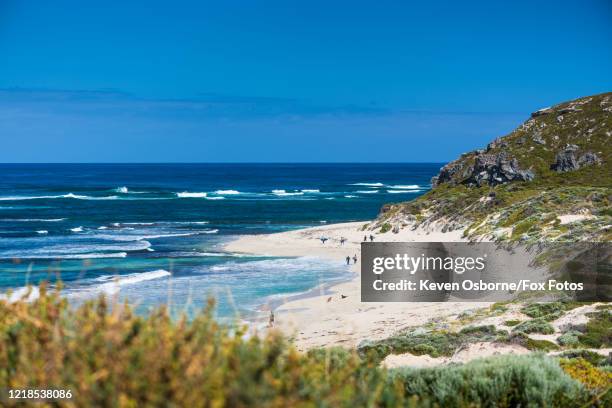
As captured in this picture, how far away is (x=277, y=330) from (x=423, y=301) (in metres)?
21.6

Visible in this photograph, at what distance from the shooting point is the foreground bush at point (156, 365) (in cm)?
366

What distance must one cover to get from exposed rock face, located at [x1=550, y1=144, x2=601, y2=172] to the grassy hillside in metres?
0.07

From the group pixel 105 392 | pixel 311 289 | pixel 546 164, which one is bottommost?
pixel 311 289

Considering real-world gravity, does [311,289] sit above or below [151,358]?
below

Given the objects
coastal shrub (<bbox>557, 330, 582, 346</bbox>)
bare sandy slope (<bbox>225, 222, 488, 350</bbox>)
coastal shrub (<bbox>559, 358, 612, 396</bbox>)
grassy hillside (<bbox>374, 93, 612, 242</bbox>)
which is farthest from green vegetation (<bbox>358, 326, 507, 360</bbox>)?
grassy hillside (<bbox>374, 93, 612, 242</bbox>)

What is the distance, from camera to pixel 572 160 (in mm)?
47688

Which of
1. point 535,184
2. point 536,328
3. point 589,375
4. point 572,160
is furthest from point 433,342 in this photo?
point 572,160

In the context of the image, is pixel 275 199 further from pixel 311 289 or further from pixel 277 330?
pixel 277 330

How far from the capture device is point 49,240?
49.7 metres

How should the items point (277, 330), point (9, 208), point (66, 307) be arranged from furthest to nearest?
point (9, 208), point (66, 307), point (277, 330)

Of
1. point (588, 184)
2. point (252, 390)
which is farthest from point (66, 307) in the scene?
point (588, 184)

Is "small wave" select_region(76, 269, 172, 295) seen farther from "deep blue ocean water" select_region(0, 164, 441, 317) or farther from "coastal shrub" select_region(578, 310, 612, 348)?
"coastal shrub" select_region(578, 310, 612, 348)

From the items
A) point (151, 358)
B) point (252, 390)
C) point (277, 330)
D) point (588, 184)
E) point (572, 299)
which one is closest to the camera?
point (252, 390)

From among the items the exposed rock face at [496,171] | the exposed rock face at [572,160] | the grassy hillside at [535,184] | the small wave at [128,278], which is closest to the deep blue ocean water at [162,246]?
the small wave at [128,278]
